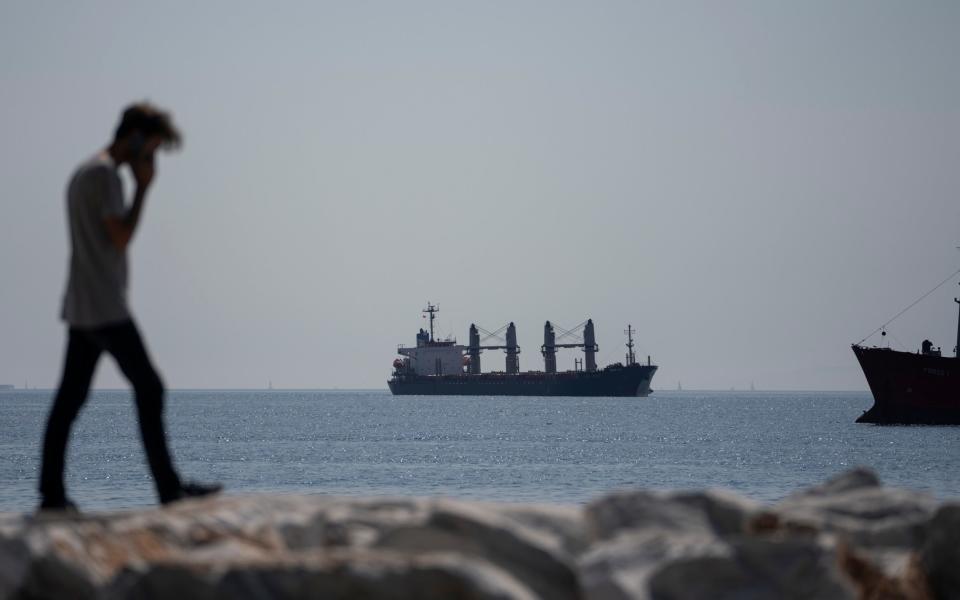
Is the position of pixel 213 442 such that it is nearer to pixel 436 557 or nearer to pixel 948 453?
pixel 948 453

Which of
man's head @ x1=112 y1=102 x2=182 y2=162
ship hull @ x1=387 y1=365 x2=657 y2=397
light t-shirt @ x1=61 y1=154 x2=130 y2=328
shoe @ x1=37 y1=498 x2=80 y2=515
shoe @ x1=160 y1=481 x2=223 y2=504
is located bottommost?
shoe @ x1=37 y1=498 x2=80 y2=515

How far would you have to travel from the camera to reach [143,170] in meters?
3.94

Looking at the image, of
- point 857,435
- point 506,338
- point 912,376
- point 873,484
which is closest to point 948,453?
point 912,376

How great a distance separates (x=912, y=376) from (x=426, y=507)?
41.2m

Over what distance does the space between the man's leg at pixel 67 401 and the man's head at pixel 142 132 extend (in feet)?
1.82

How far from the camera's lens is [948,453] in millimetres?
36281

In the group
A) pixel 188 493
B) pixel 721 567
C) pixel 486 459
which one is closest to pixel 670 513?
pixel 721 567

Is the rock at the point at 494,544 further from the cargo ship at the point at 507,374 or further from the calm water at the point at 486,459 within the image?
the cargo ship at the point at 507,374

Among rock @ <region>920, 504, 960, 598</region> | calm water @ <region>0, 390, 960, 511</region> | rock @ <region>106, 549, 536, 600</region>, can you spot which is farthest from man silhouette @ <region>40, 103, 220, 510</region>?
calm water @ <region>0, 390, 960, 511</region>

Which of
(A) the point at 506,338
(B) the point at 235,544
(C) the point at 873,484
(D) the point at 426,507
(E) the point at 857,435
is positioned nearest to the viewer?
(B) the point at 235,544

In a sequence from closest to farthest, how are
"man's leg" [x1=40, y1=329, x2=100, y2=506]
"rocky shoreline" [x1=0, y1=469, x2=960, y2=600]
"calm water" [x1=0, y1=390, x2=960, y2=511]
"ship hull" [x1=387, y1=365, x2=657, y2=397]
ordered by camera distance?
"rocky shoreline" [x1=0, y1=469, x2=960, y2=600] → "man's leg" [x1=40, y1=329, x2=100, y2=506] → "calm water" [x1=0, y1=390, x2=960, y2=511] → "ship hull" [x1=387, y1=365, x2=657, y2=397]

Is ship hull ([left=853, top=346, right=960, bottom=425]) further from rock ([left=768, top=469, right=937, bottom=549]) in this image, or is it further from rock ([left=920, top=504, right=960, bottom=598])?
rock ([left=920, top=504, right=960, bottom=598])

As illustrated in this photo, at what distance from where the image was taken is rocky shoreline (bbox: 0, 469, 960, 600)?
2.96 m

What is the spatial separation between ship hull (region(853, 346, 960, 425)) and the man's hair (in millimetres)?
40128
